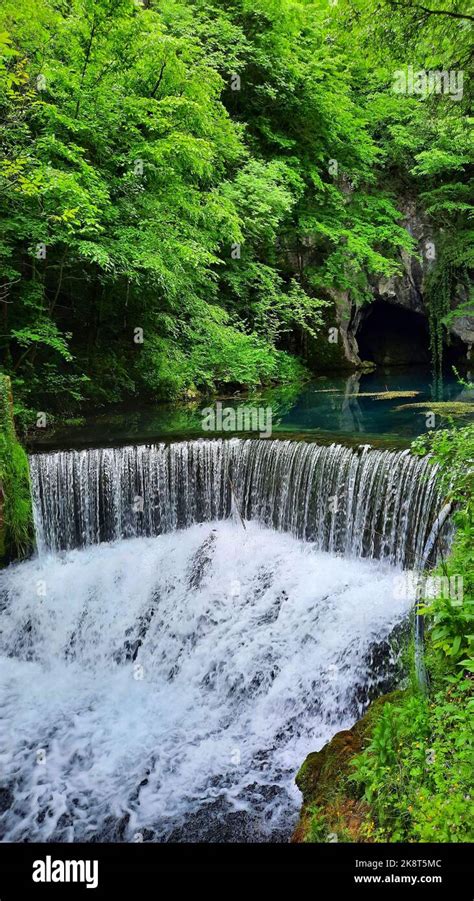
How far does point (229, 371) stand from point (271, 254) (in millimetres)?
4627

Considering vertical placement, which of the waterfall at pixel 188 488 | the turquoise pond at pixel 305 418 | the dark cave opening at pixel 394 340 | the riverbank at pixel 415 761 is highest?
the dark cave opening at pixel 394 340

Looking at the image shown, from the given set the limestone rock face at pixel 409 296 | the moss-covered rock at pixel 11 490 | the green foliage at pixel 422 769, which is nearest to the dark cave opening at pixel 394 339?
the limestone rock face at pixel 409 296

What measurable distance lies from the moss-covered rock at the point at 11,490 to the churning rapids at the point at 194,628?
26 cm

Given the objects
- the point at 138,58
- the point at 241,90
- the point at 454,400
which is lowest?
the point at 454,400

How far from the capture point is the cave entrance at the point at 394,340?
73.9 feet

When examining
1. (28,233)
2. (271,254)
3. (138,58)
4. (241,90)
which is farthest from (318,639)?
(241,90)

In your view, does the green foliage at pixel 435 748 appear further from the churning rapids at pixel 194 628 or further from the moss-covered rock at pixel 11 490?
the moss-covered rock at pixel 11 490

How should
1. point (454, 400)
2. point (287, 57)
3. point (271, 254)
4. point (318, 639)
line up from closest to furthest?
point (318, 639), point (454, 400), point (287, 57), point (271, 254)

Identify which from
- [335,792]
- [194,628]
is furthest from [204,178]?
[335,792]

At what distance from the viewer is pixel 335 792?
137 inches

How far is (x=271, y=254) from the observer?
16.1 meters

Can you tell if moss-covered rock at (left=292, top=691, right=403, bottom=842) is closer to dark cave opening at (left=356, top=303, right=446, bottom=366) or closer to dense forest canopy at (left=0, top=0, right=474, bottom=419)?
dense forest canopy at (left=0, top=0, right=474, bottom=419)

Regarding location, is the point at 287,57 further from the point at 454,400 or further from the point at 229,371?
the point at 454,400
